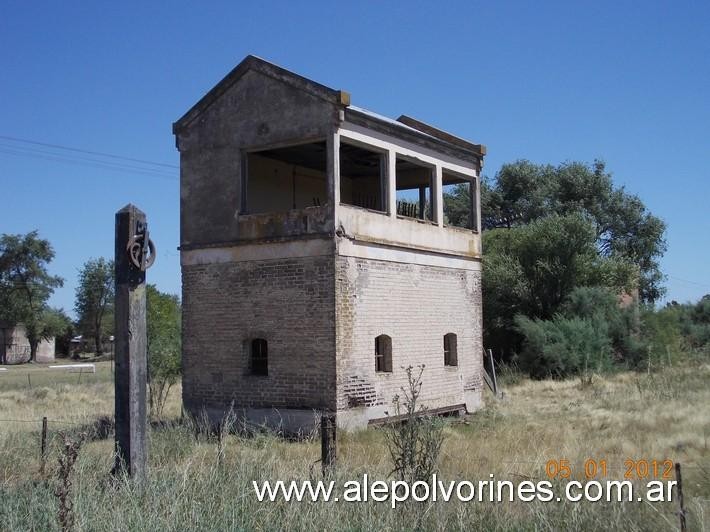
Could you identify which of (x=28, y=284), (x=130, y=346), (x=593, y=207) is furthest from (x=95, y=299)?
(x=130, y=346)

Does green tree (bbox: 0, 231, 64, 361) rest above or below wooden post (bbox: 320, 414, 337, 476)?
above

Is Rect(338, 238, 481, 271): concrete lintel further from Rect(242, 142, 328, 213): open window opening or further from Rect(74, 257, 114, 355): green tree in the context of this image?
Rect(74, 257, 114, 355): green tree

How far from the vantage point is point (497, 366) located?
3106 cm

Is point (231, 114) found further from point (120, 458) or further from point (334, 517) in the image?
point (334, 517)

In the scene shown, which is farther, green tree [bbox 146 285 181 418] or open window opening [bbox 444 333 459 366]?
open window opening [bbox 444 333 459 366]

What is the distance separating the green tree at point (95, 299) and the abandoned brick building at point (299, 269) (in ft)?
189

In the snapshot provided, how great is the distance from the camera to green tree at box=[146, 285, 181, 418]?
64.3 feet

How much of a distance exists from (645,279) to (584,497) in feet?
149

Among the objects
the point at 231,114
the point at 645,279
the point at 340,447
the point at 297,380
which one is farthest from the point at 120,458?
the point at 645,279

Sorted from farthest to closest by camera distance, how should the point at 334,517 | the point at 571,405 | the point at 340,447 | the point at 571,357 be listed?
the point at 571,357, the point at 571,405, the point at 340,447, the point at 334,517

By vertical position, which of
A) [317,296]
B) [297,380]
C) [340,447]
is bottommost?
[340,447]

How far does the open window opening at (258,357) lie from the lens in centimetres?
1680
